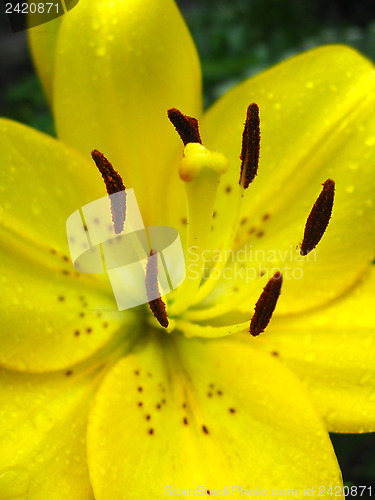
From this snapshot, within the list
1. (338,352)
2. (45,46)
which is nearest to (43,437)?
(338,352)

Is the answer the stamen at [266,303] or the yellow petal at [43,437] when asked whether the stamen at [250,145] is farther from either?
the yellow petal at [43,437]

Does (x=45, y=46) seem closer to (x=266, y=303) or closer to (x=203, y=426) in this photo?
(x=266, y=303)

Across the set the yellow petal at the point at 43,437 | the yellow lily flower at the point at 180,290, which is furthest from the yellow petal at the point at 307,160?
the yellow petal at the point at 43,437

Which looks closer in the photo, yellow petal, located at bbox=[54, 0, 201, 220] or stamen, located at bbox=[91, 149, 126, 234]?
stamen, located at bbox=[91, 149, 126, 234]

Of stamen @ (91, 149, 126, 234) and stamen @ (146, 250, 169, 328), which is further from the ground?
stamen @ (91, 149, 126, 234)
